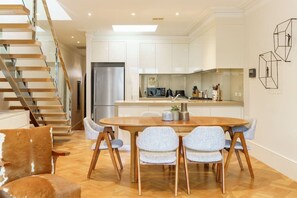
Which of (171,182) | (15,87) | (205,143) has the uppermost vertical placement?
(15,87)

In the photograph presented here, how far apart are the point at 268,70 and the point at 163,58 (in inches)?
148

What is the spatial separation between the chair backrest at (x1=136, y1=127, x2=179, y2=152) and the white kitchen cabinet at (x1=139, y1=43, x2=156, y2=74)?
195 inches

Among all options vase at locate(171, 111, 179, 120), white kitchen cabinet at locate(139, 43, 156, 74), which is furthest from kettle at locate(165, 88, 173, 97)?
vase at locate(171, 111, 179, 120)

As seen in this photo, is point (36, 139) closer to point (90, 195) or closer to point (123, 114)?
point (90, 195)

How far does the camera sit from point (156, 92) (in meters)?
8.59

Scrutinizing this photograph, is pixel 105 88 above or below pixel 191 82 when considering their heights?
below

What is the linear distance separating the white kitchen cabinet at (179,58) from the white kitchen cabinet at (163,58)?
0.11 metres

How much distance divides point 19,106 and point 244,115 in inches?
177

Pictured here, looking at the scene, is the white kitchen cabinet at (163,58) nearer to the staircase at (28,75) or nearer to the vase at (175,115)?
the staircase at (28,75)

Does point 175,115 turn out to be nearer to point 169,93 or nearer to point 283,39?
point 283,39

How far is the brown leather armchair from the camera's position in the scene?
8.08 feet

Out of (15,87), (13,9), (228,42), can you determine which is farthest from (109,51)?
(13,9)

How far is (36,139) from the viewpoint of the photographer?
3020 mm

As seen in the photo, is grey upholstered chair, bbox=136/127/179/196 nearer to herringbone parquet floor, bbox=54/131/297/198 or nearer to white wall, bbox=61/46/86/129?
herringbone parquet floor, bbox=54/131/297/198
